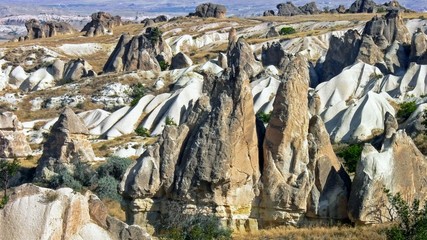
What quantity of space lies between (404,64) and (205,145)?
158 feet

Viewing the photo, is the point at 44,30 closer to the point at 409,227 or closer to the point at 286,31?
the point at 286,31

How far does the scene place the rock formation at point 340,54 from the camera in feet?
225

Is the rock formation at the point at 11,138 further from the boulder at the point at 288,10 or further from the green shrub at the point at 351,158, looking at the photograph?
the boulder at the point at 288,10

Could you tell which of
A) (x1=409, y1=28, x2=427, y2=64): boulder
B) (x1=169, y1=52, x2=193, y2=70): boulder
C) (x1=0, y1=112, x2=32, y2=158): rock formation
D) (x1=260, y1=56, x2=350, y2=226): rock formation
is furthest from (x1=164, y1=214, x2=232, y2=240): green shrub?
(x1=169, y1=52, x2=193, y2=70): boulder

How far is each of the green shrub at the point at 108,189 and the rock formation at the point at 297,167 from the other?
5889 mm

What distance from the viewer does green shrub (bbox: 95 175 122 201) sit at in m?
25.0

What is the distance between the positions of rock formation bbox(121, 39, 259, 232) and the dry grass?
4.67 feet

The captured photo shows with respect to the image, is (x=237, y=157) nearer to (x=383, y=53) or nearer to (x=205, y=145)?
(x=205, y=145)

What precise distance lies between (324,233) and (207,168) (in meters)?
4.02

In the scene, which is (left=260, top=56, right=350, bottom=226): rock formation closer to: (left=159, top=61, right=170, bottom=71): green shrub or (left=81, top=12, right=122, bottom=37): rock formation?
(left=159, top=61, right=170, bottom=71): green shrub

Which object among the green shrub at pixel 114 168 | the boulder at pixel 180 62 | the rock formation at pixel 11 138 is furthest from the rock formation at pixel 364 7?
the green shrub at pixel 114 168

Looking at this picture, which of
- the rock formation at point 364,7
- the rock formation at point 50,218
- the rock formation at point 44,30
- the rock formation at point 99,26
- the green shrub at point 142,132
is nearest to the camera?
the rock formation at point 50,218

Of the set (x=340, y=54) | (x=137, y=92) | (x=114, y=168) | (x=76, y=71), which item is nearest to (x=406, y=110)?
(x=340, y=54)

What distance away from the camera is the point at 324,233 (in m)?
19.1
